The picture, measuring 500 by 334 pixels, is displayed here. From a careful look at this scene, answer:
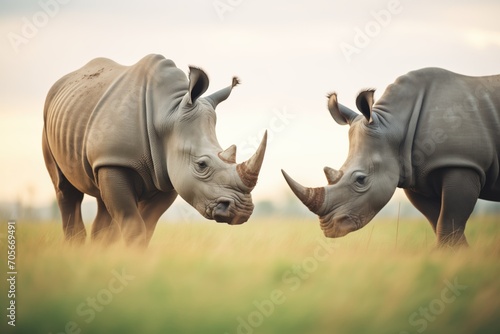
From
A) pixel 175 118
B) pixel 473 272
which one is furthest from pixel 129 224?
pixel 473 272

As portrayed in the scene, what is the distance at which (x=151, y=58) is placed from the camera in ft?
→ 35.5

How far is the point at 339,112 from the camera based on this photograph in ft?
35.5

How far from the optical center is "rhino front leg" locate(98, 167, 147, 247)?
10.3m

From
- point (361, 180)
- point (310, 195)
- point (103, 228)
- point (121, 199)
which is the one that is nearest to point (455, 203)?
point (361, 180)

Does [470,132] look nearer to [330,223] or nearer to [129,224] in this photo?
[330,223]

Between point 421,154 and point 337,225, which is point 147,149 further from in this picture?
point 421,154

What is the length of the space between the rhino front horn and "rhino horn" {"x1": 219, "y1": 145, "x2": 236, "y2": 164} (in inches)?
20.6

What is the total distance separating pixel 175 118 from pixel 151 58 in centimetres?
97

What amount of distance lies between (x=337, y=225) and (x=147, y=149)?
2.04 m

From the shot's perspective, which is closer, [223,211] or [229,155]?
[223,211]

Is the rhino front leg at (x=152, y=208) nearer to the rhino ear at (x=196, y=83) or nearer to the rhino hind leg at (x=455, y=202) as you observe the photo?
the rhino ear at (x=196, y=83)

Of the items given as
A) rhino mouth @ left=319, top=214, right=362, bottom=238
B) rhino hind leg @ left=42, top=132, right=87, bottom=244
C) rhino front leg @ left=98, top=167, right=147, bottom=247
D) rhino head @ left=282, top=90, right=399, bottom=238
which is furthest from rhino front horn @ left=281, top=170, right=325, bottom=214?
rhino hind leg @ left=42, top=132, right=87, bottom=244

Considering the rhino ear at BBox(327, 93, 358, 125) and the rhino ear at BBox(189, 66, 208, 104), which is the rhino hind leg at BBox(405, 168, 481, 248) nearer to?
the rhino ear at BBox(327, 93, 358, 125)

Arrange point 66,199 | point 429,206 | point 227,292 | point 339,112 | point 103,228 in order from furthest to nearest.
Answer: point 66,199 < point 103,228 < point 429,206 < point 339,112 < point 227,292
